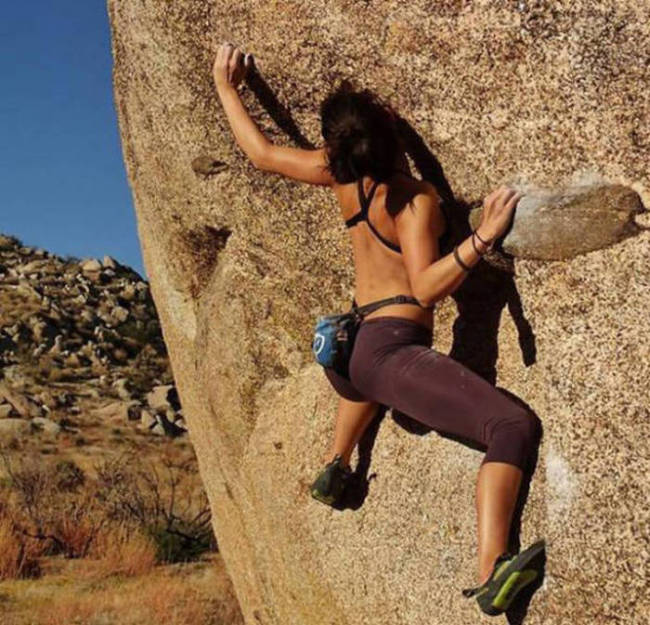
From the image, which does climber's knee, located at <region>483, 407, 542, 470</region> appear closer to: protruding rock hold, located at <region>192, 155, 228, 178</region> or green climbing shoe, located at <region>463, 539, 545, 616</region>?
green climbing shoe, located at <region>463, 539, 545, 616</region>

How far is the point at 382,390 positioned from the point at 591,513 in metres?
0.93

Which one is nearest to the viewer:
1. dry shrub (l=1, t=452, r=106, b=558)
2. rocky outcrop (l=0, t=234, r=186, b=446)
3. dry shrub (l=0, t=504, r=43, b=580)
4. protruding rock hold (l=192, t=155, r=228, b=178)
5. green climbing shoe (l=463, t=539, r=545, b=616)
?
green climbing shoe (l=463, t=539, r=545, b=616)

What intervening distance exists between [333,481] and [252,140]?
1.55m

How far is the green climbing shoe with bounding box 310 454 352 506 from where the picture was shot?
15.4 ft

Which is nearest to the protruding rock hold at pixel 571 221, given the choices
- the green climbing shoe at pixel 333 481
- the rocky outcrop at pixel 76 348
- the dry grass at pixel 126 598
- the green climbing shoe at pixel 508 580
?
the green climbing shoe at pixel 508 580

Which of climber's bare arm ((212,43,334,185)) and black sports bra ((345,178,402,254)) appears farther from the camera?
climber's bare arm ((212,43,334,185))

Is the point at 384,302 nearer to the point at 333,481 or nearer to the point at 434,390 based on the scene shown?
the point at 434,390

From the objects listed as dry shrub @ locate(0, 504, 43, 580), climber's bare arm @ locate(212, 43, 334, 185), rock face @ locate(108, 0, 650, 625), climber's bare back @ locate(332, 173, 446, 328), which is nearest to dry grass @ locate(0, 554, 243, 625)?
dry shrub @ locate(0, 504, 43, 580)

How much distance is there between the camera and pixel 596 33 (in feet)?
11.2

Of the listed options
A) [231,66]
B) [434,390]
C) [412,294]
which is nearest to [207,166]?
[231,66]

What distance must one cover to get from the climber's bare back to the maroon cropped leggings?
10 centimetres

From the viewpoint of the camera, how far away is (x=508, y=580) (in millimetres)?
3494

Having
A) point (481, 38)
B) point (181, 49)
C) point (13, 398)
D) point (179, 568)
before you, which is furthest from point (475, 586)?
point (13, 398)

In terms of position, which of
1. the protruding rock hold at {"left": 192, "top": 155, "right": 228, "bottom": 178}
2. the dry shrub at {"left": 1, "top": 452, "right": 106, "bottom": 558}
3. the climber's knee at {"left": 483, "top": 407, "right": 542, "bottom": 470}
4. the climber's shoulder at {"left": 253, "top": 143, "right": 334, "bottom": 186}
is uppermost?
the dry shrub at {"left": 1, "top": 452, "right": 106, "bottom": 558}
